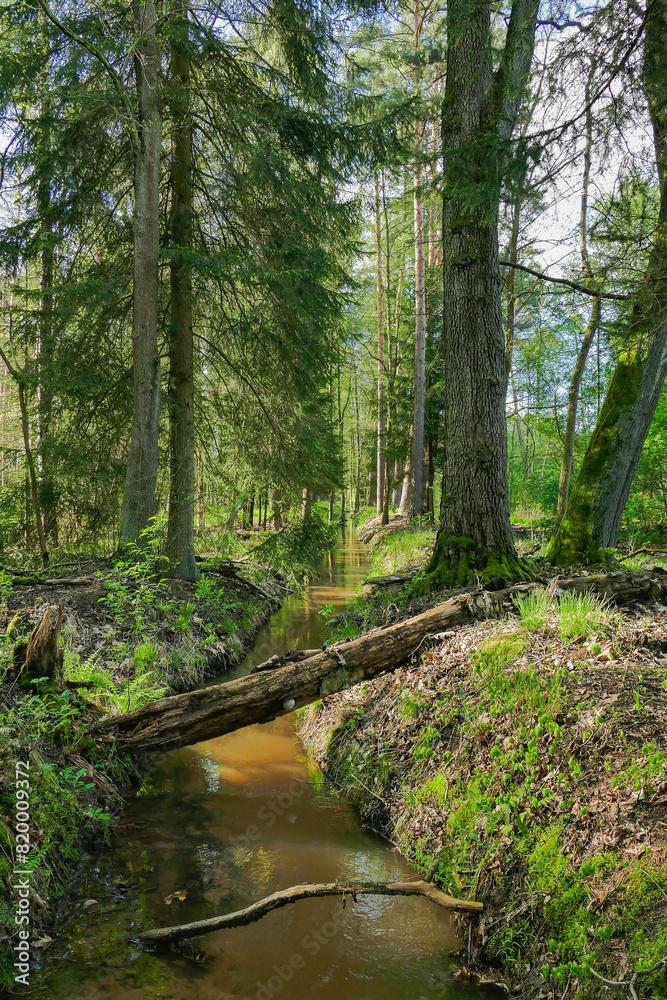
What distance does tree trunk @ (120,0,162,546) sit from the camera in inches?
295

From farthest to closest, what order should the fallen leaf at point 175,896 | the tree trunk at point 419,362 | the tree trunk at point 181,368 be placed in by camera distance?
the tree trunk at point 419,362 < the tree trunk at point 181,368 < the fallen leaf at point 175,896

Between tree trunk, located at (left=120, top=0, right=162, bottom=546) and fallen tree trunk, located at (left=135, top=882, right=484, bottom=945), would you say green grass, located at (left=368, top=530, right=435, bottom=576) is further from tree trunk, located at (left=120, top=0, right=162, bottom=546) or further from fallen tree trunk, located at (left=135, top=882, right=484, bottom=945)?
fallen tree trunk, located at (left=135, top=882, right=484, bottom=945)

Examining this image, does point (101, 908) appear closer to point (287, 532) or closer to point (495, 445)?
point (495, 445)

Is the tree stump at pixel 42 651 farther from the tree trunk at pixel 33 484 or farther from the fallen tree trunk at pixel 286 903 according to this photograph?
the tree trunk at pixel 33 484

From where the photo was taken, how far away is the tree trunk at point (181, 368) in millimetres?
8297

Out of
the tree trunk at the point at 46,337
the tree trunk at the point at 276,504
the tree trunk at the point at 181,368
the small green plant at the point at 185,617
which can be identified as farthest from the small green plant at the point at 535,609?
the tree trunk at the point at 46,337

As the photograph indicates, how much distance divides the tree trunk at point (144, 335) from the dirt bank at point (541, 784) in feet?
15.0

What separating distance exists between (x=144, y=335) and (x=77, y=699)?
5.24 meters

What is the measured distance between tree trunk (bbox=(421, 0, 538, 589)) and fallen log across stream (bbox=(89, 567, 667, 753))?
127cm

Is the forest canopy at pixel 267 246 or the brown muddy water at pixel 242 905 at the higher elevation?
the forest canopy at pixel 267 246

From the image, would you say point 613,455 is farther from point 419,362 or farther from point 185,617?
point 419,362

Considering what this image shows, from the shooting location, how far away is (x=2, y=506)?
863 cm

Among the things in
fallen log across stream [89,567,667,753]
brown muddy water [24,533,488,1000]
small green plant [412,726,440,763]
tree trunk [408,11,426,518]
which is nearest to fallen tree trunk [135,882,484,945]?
brown muddy water [24,533,488,1000]

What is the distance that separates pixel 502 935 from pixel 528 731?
103 cm
